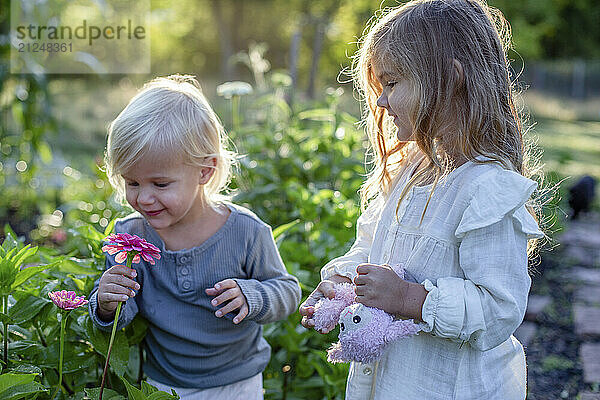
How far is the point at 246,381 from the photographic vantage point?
→ 195 cm

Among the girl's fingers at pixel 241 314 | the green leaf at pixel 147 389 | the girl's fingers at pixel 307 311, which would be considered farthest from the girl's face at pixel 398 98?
the green leaf at pixel 147 389

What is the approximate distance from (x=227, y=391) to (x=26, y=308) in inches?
22.6

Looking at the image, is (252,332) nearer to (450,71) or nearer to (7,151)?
(450,71)

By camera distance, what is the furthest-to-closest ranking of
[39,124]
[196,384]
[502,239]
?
[39,124], [196,384], [502,239]

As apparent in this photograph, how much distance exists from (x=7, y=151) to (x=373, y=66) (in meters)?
4.43

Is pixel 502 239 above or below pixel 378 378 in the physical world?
above

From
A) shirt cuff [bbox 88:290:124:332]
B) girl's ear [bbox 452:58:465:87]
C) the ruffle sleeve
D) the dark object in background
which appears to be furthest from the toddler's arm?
the dark object in background

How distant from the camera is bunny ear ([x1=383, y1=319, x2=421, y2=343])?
1.50 meters

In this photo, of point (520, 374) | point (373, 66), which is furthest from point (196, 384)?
point (373, 66)

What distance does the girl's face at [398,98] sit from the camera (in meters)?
1.55

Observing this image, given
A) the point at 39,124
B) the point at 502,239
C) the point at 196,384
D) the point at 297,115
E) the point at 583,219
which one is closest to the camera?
the point at 502,239

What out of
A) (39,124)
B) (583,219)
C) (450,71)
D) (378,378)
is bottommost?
(583,219)

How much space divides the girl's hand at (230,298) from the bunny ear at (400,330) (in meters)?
0.40

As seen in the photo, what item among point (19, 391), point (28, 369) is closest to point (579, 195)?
point (28, 369)
